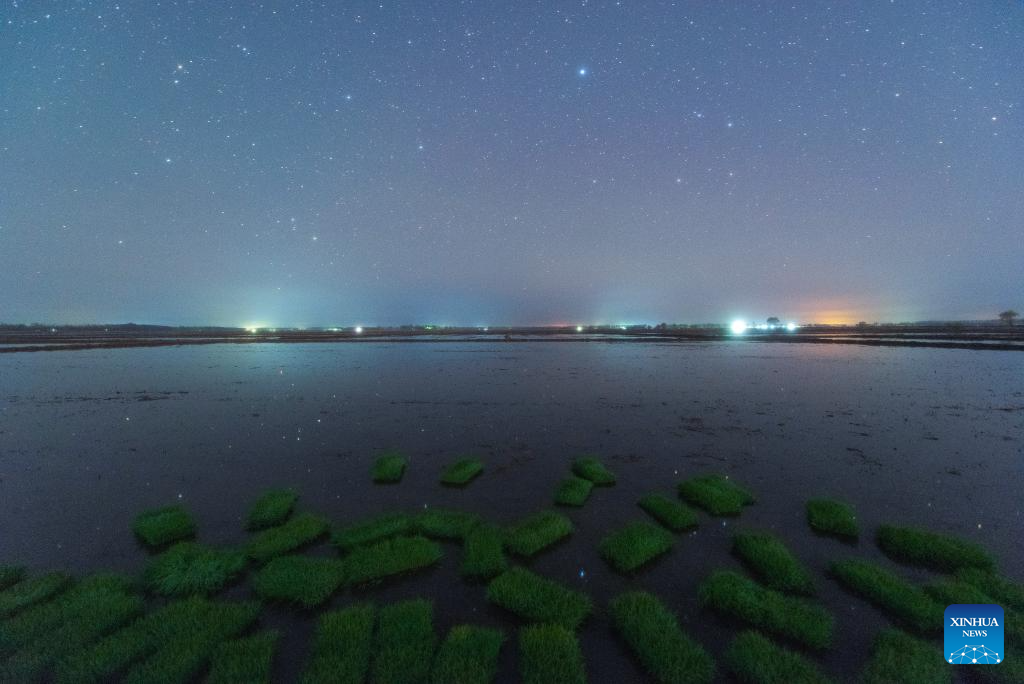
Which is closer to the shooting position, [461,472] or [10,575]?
[10,575]

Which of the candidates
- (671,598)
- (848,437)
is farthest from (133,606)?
(848,437)

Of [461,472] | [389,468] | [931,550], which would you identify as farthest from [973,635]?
[389,468]

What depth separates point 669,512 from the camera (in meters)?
9.46

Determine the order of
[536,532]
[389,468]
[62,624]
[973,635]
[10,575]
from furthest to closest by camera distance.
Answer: [389,468]
[536,532]
[10,575]
[62,624]
[973,635]

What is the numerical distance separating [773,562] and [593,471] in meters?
5.27

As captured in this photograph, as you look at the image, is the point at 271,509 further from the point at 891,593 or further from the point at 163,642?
the point at 891,593

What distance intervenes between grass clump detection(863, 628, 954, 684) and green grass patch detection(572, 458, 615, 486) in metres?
6.58

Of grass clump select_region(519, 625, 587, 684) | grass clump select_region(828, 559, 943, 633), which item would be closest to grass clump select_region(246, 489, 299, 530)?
grass clump select_region(519, 625, 587, 684)

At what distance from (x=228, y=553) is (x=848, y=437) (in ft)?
71.8

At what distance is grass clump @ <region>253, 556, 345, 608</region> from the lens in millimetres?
6594

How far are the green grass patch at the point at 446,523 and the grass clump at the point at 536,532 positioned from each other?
1.12 m

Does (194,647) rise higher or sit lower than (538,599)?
higher

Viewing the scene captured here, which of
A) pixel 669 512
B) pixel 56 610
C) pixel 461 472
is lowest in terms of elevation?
pixel 669 512

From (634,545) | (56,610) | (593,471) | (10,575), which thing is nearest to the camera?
(56,610)
